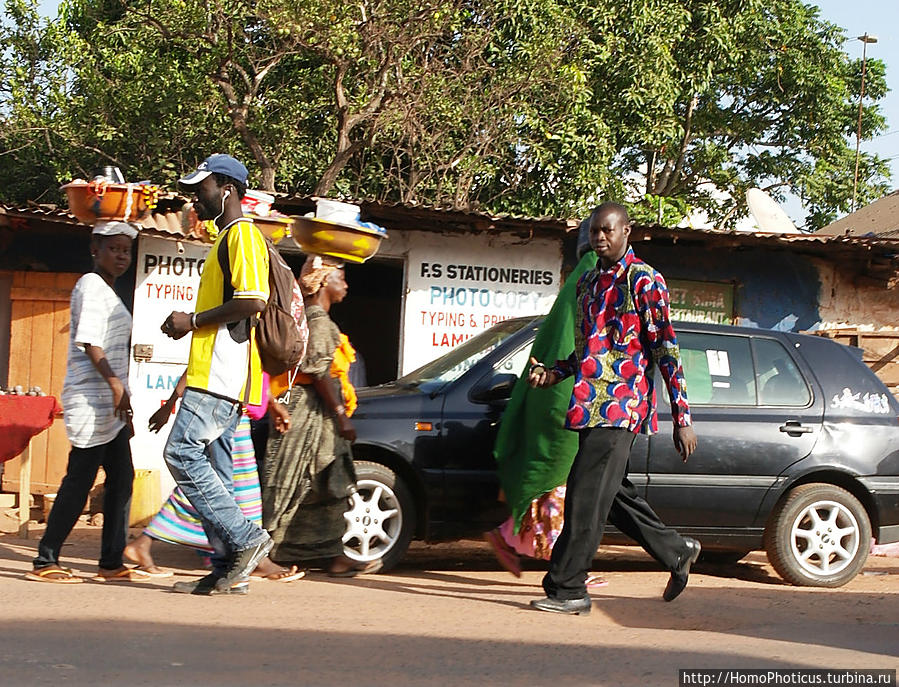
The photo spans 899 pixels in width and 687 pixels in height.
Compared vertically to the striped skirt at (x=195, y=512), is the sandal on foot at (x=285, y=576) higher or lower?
lower

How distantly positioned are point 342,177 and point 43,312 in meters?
7.80

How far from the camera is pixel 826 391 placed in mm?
7312

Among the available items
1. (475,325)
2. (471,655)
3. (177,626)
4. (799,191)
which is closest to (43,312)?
(475,325)

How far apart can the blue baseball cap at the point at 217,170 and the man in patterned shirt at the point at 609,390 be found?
1761mm

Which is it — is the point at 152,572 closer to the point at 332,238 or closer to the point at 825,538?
the point at 332,238

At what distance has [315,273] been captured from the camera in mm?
6414

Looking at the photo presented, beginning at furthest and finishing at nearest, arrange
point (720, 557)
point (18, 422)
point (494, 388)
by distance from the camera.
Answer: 1. point (720, 557)
2. point (18, 422)
3. point (494, 388)

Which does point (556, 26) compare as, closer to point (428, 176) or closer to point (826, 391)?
point (428, 176)

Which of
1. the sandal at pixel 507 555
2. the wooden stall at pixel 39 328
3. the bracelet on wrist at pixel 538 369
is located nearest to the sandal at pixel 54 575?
the sandal at pixel 507 555

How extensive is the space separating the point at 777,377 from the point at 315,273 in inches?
123

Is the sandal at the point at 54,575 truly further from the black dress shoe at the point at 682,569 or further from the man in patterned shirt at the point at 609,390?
the black dress shoe at the point at 682,569

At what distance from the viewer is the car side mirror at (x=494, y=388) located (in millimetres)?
6773

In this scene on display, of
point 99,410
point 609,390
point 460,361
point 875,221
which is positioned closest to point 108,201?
point 99,410

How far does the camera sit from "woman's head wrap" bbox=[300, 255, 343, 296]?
6.40 metres
